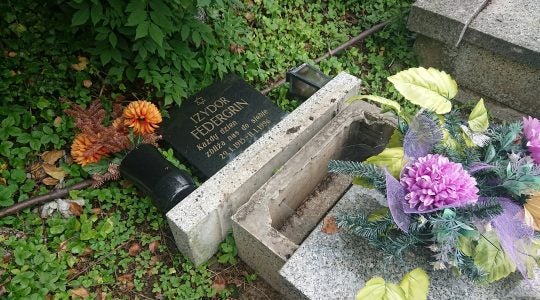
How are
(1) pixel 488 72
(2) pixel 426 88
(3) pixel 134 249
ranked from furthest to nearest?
(1) pixel 488 72 → (3) pixel 134 249 → (2) pixel 426 88

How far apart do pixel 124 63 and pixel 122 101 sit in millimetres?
325

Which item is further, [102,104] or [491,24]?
[491,24]

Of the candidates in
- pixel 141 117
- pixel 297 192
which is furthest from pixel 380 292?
pixel 141 117

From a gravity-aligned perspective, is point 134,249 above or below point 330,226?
below

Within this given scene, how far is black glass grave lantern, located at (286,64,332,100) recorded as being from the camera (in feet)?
9.83

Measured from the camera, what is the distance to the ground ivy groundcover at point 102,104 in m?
2.28

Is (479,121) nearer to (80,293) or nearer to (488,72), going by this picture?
(488,72)

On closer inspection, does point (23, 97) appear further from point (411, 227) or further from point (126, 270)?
point (411, 227)

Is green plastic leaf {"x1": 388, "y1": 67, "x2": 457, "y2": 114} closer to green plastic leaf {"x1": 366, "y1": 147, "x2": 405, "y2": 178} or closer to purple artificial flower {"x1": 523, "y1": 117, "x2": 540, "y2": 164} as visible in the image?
green plastic leaf {"x1": 366, "y1": 147, "x2": 405, "y2": 178}

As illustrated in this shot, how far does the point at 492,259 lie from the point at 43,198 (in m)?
2.42

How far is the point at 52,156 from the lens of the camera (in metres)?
2.65

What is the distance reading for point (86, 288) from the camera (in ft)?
7.33

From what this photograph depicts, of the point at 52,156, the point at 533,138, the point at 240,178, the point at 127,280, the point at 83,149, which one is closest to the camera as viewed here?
the point at 533,138

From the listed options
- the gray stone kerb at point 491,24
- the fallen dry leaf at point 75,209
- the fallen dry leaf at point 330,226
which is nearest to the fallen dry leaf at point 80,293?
the fallen dry leaf at point 75,209
